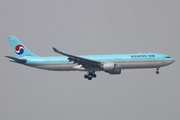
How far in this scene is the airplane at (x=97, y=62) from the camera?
230 ft

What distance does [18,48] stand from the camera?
79812 mm

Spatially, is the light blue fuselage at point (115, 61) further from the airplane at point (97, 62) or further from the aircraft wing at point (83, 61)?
the aircraft wing at point (83, 61)

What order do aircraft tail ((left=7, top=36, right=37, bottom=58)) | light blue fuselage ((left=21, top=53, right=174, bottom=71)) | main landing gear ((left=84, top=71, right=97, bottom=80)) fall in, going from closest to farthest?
1. light blue fuselage ((left=21, top=53, right=174, bottom=71))
2. main landing gear ((left=84, top=71, right=97, bottom=80))
3. aircraft tail ((left=7, top=36, right=37, bottom=58))

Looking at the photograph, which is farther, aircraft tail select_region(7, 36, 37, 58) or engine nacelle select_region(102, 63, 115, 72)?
aircraft tail select_region(7, 36, 37, 58)

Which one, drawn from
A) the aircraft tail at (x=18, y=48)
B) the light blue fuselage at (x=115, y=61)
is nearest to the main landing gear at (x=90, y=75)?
the light blue fuselage at (x=115, y=61)

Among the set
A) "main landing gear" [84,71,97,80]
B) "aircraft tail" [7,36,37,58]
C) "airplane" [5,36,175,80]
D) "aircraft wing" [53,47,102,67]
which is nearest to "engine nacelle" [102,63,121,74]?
"airplane" [5,36,175,80]

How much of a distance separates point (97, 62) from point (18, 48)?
16.9 m

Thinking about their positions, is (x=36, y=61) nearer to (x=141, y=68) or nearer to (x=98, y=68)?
(x=98, y=68)

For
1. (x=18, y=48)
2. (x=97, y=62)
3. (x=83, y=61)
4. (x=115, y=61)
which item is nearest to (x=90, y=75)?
(x=83, y=61)

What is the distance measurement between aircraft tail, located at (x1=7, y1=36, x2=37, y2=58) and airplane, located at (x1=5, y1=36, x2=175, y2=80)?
68.8 inches

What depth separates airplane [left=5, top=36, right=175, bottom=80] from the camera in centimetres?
7006

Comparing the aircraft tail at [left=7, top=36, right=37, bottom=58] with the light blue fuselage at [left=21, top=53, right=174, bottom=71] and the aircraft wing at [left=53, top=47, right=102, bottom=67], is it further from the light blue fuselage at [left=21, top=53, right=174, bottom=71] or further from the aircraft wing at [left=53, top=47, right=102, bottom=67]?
the aircraft wing at [left=53, top=47, right=102, bottom=67]

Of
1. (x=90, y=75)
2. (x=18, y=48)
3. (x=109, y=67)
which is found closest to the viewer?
(x=109, y=67)

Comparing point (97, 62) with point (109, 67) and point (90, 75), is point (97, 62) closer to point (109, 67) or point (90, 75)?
point (109, 67)
